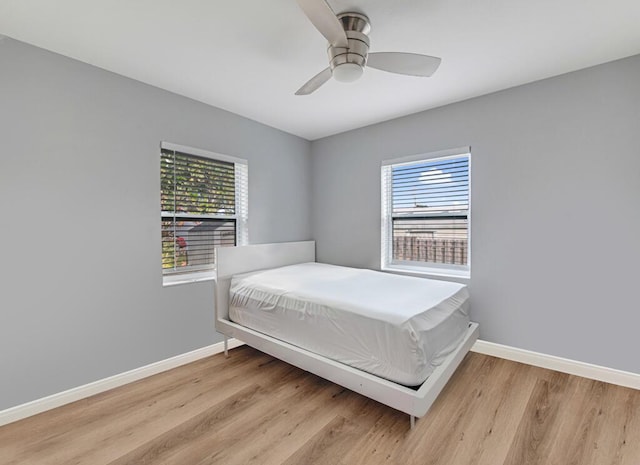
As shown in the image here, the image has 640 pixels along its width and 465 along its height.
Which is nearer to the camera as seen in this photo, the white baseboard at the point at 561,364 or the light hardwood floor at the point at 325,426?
the light hardwood floor at the point at 325,426

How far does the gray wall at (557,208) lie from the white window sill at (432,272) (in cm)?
9

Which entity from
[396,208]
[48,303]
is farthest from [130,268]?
[396,208]

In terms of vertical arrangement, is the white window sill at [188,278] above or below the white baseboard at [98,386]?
above

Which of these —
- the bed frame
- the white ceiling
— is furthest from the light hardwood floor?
the white ceiling

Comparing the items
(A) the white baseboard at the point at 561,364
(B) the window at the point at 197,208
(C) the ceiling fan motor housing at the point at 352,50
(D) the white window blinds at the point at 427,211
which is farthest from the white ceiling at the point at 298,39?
(A) the white baseboard at the point at 561,364

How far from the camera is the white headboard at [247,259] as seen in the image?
9.25 feet

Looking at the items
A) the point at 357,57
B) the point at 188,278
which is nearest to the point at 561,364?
the point at 357,57

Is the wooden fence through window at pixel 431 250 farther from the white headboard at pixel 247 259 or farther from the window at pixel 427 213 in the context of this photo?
the white headboard at pixel 247 259

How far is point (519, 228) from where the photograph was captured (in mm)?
2555

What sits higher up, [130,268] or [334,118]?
[334,118]

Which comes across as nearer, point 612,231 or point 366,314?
point 366,314

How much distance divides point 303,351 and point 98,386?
1.56 m

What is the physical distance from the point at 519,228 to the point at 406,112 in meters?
1.59

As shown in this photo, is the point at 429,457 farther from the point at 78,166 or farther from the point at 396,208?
the point at 78,166
